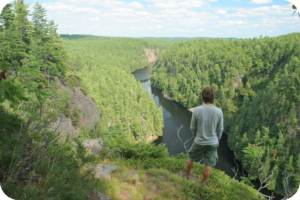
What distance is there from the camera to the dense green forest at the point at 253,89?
107 feet

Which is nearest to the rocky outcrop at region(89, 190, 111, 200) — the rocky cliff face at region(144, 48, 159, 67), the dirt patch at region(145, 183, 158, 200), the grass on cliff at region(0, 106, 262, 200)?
the grass on cliff at region(0, 106, 262, 200)

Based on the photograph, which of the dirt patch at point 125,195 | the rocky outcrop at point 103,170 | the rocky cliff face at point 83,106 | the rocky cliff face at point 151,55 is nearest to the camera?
the dirt patch at point 125,195

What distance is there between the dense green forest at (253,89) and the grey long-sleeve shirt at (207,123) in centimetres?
93

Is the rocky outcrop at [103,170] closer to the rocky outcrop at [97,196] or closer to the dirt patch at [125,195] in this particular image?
the dirt patch at [125,195]

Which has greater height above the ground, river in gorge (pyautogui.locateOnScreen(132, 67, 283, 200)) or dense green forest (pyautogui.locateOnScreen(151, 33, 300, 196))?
dense green forest (pyautogui.locateOnScreen(151, 33, 300, 196))

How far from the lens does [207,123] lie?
4.13 meters

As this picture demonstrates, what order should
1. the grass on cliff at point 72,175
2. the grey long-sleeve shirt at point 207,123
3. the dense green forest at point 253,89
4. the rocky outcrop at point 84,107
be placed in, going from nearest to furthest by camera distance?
the grass on cliff at point 72,175 < the grey long-sleeve shirt at point 207,123 < the rocky outcrop at point 84,107 < the dense green forest at point 253,89

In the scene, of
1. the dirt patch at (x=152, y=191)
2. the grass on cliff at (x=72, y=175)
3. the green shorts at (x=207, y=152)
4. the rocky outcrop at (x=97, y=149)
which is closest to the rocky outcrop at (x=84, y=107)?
the rocky outcrop at (x=97, y=149)

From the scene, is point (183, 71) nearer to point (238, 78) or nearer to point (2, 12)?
point (238, 78)

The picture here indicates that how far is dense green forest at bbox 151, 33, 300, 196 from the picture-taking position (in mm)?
32750

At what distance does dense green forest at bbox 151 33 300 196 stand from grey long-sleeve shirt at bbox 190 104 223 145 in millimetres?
928

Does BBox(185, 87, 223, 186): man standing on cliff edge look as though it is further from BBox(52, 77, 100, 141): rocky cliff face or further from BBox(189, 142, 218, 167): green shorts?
BBox(52, 77, 100, 141): rocky cliff face

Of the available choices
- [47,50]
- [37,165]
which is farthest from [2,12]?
[37,165]

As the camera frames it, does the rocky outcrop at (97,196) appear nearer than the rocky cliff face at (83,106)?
Yes
